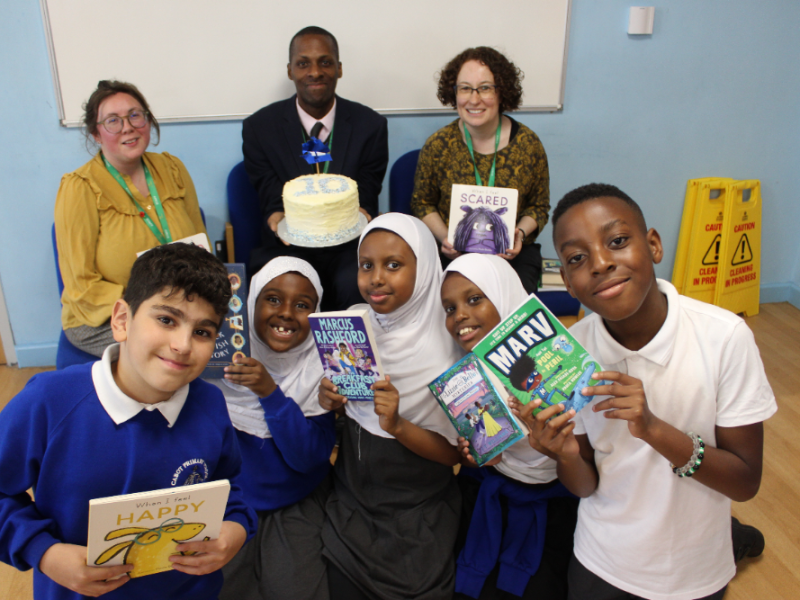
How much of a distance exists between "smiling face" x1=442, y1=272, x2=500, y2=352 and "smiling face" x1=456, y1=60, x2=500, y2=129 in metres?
1.43

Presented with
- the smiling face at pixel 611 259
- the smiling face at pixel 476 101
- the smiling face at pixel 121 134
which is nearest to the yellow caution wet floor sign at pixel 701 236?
the smiling face at pixel 476 101

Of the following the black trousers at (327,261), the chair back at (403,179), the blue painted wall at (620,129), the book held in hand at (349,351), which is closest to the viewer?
the book held in hand at (349,351)

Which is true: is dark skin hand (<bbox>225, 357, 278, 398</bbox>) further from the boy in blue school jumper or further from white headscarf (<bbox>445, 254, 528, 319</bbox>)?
white headscarf (<bbox>445, 254, 528, 319</bbox>)

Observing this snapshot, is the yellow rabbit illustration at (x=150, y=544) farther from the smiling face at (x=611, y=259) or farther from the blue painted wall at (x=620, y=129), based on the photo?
the blue painted wall at (x=620, y=129)

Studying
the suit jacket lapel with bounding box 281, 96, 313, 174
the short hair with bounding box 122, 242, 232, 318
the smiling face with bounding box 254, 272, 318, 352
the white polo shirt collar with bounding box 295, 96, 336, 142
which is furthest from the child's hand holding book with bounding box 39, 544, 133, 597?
the white polo shirt collar with bounding box 295, 96, 336, 142

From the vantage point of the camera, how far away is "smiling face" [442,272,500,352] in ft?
6.07

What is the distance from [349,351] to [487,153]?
69.4 inches

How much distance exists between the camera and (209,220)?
370 centimetres

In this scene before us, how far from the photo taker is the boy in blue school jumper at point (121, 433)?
3.97 feet

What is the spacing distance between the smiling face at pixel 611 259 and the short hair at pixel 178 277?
844 millimetres

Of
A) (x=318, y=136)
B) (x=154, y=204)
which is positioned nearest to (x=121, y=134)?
(x=154, y=204)

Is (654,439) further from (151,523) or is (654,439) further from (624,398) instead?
(151,523)

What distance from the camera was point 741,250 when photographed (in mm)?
4168

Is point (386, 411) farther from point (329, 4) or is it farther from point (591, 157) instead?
point (591, 157)
